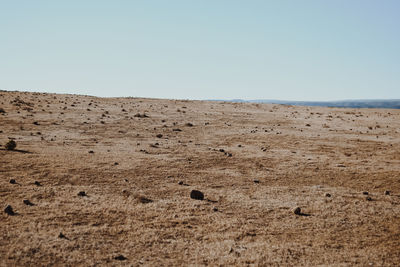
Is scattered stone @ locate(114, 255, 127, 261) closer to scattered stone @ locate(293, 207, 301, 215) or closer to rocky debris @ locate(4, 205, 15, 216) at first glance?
rocky debris @ locate(4, 205, 15, 216)

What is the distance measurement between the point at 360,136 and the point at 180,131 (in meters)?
9.69

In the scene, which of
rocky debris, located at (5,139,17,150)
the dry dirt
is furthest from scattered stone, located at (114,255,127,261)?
rocky debris, located at (5,139,17,150)

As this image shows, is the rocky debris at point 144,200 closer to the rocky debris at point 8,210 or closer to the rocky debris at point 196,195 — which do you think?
the rocky debris at point 196,195

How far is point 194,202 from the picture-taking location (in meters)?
6.68

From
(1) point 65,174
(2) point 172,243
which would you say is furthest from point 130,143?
(2) point 172,243

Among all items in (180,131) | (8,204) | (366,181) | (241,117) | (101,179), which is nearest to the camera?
(8,204)

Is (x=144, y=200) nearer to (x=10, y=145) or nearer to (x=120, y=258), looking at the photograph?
(x=120, y=258)

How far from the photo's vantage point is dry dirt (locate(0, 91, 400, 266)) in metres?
4.62

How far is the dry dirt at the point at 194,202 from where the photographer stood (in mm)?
4621

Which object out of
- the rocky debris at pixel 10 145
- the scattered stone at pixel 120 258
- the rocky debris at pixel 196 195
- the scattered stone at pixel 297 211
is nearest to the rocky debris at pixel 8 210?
the scattered stone at pixel 120 258

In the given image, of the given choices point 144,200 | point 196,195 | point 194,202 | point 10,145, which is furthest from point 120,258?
point 10,145

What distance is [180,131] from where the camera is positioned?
16.5 m

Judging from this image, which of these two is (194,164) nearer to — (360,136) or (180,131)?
(180,131)

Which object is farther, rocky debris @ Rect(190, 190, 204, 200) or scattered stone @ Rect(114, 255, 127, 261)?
rocky debris @ Rect(190, 190, 204, 200)
